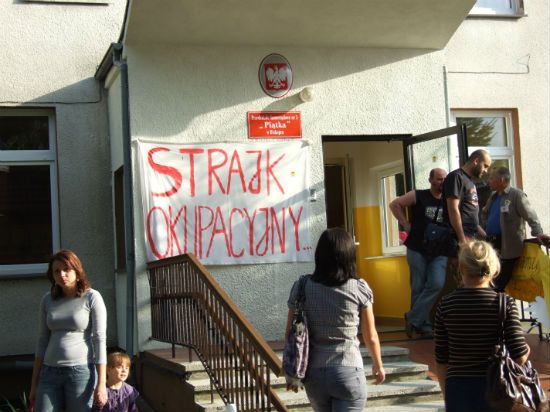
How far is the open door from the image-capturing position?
1008 cm

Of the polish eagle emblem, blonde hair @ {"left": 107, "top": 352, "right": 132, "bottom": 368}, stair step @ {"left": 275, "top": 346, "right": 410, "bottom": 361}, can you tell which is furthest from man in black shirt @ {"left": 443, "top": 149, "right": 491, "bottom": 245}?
blonde hair @ {"left": 107, "top": 352, "right": 132, "bottom": 368}

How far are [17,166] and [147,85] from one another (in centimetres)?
239

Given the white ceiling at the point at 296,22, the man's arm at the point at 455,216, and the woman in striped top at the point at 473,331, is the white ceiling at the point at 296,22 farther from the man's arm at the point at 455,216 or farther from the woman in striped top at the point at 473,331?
the woman in striped top at the point at 473,331

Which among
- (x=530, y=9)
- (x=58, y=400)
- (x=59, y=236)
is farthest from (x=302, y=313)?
(x=530, y=9)

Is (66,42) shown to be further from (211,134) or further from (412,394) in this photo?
→ (412,394)

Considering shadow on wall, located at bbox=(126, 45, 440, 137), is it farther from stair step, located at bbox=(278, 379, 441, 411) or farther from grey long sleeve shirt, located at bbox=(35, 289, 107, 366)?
grey long sleeve shirt, located at bbox=(35, 289, 107, 366)

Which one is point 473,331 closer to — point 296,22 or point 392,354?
point 392,354

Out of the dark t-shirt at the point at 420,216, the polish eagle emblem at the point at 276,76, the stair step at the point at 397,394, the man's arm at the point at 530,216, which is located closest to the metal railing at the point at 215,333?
the stair step at the point at 397,394

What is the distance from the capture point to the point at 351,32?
973 cm

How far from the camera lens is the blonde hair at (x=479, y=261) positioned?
4.52 meters

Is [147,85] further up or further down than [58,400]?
further up

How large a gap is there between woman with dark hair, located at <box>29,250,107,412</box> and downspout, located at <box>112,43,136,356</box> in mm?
3079

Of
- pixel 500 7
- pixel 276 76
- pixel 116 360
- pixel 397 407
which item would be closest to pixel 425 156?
pixel 276 76

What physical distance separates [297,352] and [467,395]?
962 millimetres
